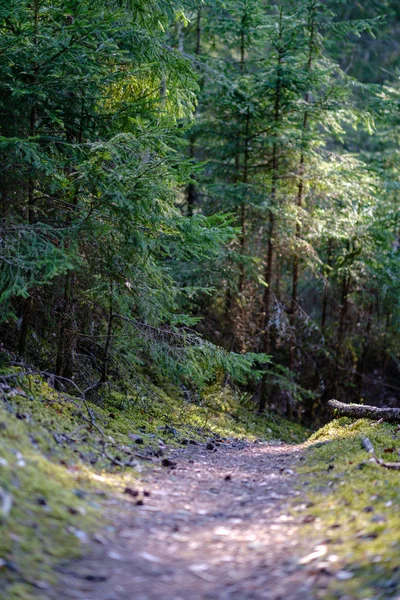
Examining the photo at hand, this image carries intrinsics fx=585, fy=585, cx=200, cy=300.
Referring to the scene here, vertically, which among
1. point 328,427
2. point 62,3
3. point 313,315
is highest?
point 62,3

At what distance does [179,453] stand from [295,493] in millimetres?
2283

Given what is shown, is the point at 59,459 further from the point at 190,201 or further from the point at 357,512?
the point at 190,201

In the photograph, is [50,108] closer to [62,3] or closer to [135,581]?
[62,3]

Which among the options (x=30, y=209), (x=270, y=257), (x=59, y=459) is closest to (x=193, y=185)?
(x=270, y=257)

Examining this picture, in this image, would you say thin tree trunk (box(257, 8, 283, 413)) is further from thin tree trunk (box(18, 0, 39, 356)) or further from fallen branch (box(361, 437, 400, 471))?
thin tree trunk (box(18, 0, 39, 356))

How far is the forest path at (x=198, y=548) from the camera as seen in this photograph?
10.8ft

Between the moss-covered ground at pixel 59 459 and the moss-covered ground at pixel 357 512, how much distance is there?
1.61 m

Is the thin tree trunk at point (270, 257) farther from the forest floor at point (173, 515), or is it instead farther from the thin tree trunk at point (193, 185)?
the forest floor at point (173, 515)

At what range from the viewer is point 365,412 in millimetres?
8781

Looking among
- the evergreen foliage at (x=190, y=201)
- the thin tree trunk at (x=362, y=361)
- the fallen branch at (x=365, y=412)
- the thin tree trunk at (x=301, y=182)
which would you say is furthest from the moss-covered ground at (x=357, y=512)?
the thin tree trunk at (x=362, y=361)

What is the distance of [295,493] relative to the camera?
17.2 ft

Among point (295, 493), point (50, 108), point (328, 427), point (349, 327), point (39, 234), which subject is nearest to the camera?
point (295, 493)

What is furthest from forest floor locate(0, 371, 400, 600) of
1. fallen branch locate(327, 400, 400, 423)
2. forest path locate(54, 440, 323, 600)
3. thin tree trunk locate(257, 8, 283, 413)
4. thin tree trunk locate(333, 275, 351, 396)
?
thin tree trunk locate(333, 275, 351, 396)

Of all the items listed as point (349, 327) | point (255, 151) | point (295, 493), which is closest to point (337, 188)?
point (255, 151)
